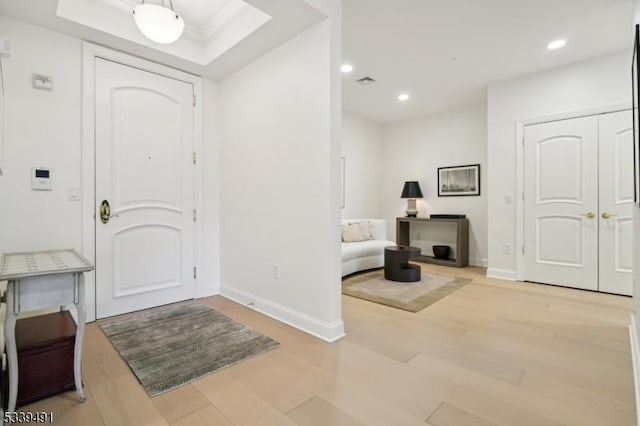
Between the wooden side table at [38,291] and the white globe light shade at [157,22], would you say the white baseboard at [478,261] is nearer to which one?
the white globe light shade at [157,22]

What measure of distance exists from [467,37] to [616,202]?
2492 millimetres

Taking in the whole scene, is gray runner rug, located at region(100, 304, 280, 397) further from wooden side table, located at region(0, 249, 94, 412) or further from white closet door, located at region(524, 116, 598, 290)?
white closet door, located at region(524, 116, 598, 290)

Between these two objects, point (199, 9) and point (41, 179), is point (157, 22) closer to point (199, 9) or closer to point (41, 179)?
point (199, 9)

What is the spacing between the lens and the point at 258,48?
2836 millimetres

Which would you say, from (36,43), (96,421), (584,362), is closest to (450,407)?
(584,362)

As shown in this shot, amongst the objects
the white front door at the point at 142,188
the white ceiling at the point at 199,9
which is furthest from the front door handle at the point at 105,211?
the white ceiling at the point at 199,9

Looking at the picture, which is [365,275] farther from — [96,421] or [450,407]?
[96,421]

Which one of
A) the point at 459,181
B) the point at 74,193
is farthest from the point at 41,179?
the point at 459,181

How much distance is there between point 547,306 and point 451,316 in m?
1.12

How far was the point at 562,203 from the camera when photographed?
3803 millimetres

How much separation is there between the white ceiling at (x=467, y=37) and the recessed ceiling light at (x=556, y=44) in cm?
4

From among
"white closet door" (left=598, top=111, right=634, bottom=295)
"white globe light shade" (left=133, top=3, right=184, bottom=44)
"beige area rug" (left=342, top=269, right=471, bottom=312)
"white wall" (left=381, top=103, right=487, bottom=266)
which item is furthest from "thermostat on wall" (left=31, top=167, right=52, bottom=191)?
"white closet door" (left=598, top=111, right=634, bottom=295)

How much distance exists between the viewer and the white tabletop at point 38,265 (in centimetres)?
143

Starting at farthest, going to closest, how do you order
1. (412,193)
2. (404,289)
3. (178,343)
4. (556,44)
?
(412,193)
(404,289)
(556,44)
(178,343)
